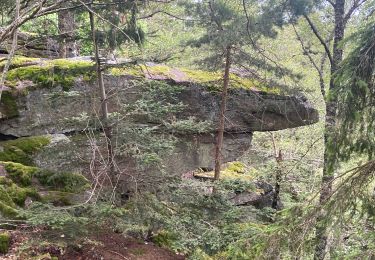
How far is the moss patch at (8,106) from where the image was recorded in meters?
7.37

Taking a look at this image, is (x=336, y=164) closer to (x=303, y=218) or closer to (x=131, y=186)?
(x=303, y=218)

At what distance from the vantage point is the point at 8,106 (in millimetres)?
7426

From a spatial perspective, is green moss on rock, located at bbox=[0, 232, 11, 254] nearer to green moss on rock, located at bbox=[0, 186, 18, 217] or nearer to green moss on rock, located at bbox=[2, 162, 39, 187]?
green moss on rock, located at bbox=[0, 186, 18, 217]

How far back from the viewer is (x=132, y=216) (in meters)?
5.17

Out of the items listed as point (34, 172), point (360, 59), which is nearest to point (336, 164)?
point (360, 59)

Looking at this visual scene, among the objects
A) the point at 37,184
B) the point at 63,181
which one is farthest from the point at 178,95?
the point at 37,184

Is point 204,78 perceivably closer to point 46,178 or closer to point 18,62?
point 18,62

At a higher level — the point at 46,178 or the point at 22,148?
the point at 22,148

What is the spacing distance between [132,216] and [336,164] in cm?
272

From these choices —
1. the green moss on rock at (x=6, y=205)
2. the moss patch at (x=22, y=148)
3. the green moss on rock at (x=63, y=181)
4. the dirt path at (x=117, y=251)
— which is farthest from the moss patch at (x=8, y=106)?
the dirt path at (x=117, y=251)

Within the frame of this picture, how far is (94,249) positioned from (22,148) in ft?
9.48

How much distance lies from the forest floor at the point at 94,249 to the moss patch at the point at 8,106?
10.1ft

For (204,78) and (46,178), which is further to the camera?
(204,78)

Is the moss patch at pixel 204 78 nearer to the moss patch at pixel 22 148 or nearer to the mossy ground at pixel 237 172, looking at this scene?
the moss patch at pixel 22 148
